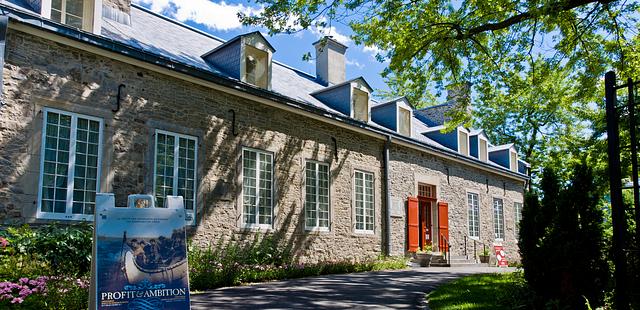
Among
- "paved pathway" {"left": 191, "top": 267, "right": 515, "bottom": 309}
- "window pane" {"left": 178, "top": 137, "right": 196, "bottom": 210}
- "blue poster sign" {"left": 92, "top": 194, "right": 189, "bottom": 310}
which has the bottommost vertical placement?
"paved pathway" {"left": 191, "top": 267, "right": 515, "bottom": 309}

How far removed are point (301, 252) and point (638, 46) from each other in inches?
339

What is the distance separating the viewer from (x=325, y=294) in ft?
29.1

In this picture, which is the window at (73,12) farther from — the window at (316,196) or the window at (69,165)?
the window at (316,196)

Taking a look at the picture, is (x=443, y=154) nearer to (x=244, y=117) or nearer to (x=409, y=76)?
(x=409, y=76)

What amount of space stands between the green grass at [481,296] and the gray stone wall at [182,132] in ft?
15.4

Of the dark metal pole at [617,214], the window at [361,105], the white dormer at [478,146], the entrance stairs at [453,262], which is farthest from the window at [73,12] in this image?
the white dormer at [478,146]

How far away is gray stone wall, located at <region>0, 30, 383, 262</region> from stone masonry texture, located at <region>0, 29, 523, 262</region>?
0.02 m

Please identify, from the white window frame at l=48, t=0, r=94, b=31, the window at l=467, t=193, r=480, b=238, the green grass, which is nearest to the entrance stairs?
the window at l=467, t=193, r=480, b=238

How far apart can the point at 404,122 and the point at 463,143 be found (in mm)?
4434

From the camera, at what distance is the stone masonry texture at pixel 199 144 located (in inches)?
343

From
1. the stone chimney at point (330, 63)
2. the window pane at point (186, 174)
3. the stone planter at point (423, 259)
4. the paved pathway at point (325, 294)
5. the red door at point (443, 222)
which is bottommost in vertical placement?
the paved pathway at point (325, 294)

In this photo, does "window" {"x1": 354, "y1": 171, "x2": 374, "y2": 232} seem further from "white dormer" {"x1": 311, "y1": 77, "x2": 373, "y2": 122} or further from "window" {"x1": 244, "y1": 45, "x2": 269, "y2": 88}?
"window" {"x1": 244, "y1": 45, "x2": 269, "y2": 88}

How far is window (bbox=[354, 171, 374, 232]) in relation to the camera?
1542cm

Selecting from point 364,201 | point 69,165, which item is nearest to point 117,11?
point 69,165
